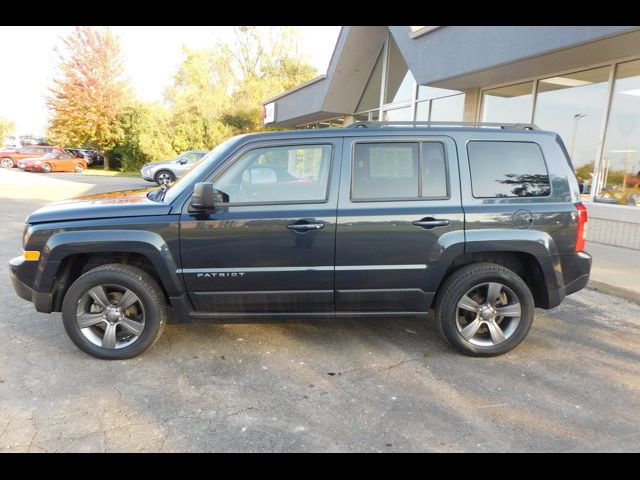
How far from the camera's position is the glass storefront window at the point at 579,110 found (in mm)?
8094

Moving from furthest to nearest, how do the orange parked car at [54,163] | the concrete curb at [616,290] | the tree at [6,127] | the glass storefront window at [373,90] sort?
the tree at [6,127] → the orange parked car at [54,163] → the glass storefront window at [373,90] → the concrete curb at [616,290]

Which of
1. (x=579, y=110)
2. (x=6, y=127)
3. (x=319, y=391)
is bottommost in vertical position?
(x=319, y=391)

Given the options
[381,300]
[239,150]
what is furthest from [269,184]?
[381,300]

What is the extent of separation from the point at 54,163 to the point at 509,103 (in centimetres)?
2569

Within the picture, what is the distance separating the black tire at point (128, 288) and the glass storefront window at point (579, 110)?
841 cm

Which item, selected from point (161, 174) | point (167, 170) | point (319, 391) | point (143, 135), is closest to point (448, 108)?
point (319, 391)

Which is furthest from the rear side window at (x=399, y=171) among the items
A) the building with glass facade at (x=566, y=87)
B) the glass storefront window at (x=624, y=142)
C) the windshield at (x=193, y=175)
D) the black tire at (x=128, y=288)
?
the glass storefront window at (x=624, y=142)

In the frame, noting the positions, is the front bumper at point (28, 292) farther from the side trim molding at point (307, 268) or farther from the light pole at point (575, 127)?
the light pole at point (575, 127)

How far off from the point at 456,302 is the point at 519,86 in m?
7.77

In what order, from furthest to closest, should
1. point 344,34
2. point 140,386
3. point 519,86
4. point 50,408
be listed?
point 344,34 < point 519,86 < point 140,386 < point 50,408

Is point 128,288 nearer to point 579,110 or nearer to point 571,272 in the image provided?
point 571,272

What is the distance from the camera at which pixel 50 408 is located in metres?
2.79

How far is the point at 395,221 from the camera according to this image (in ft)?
11.1
